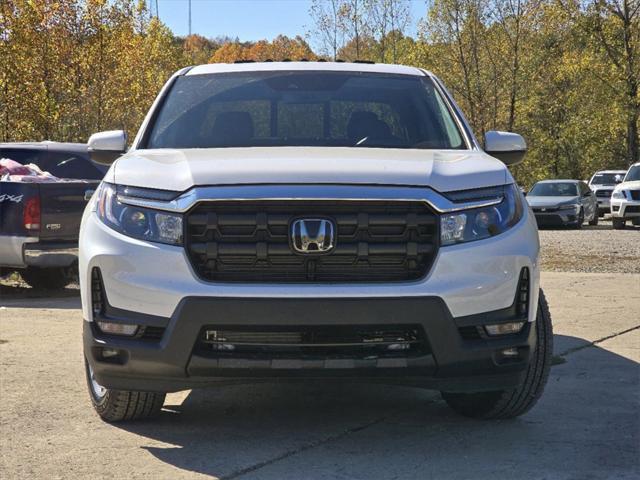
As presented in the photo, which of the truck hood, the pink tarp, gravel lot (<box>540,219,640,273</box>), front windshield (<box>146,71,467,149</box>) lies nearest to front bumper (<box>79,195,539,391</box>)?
the truck hood

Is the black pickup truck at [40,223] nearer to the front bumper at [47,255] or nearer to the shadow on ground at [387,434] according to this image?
the front bumper at [47,255]

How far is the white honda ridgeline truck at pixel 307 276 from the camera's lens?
4.29 meters

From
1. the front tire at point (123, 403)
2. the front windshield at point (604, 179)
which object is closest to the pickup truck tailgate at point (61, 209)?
the front tire at point (123, 403)

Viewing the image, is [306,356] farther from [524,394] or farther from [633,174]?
[633,174]

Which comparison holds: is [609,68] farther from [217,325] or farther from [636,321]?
[217,325]

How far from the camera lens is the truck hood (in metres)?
4.47

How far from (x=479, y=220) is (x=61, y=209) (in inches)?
273

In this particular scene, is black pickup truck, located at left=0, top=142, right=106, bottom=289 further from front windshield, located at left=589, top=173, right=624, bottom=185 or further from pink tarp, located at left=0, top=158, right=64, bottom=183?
front windshield, located at left=589, top=173, right=624, bottom=185

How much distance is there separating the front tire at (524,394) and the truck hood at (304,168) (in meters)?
0.84

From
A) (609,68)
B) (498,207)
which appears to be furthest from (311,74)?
(609,68)

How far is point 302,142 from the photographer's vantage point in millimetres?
5465

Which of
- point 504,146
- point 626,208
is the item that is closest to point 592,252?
point 626,208

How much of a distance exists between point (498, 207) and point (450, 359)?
72 centimetres

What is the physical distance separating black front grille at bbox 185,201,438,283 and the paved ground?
1.90ft
